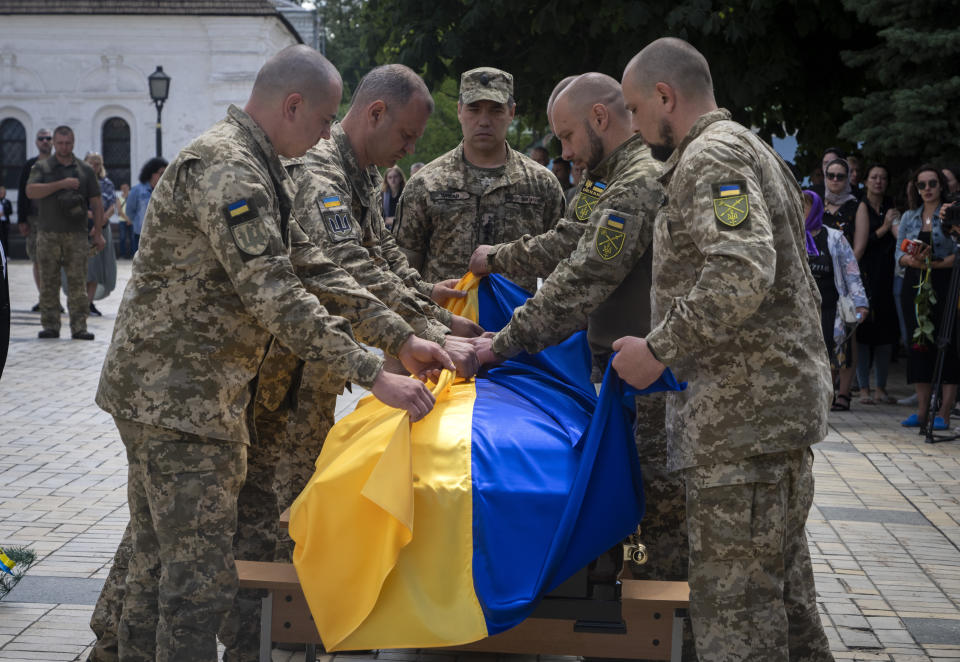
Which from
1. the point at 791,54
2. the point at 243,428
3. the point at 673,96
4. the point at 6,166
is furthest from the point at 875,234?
the point at 6,166

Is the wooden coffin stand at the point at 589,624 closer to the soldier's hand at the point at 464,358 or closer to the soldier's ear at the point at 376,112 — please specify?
the soldier's hand at the point at 464,358

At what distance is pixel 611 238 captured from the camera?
418cm

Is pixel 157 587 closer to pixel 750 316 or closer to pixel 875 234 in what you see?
pixel 750 316

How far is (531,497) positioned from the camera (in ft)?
11.4

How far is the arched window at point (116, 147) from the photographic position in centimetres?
3828

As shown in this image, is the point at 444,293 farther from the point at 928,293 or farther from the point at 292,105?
the point at 928,293

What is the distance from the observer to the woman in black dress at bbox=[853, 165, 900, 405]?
11.0 meters

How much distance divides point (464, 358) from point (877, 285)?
7.87 meters

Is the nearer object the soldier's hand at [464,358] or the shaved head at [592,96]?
the soldier's hand at [464,358]

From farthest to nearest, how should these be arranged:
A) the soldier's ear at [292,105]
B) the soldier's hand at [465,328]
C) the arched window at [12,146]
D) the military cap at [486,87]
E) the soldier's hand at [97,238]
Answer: the arched window at [12,146] → the soldier's hand at [97,238] → the military cap at [486,87] → the soldier's hand at [465,328] → the soldier's ear at [292,105]

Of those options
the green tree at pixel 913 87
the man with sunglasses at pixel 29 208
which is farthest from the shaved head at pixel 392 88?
the man with sunglasses at pixel 29 208

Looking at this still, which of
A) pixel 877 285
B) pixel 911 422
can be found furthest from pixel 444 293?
pixel 877 285

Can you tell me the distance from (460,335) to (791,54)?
10.2m

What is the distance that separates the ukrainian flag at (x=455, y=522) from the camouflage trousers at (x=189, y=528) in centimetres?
23
